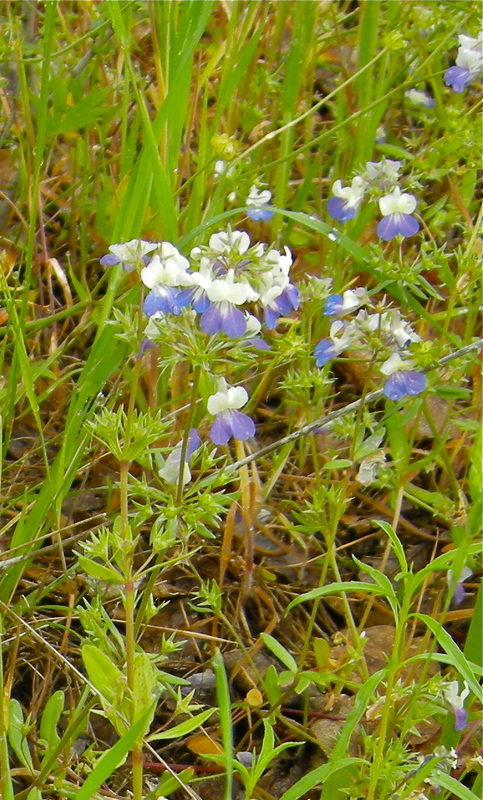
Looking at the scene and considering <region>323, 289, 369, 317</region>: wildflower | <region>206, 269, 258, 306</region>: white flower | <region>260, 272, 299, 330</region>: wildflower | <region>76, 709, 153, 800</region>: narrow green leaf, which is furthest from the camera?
<region>323, 289, 369, 317</region>: wildflower

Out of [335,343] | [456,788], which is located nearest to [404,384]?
[335,343]

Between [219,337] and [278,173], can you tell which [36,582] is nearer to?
[219,337]

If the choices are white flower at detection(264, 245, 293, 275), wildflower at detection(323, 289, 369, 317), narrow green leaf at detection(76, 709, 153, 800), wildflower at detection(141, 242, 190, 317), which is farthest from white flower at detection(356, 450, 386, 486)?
narrow green leaf at detection(76, 709, 153, 800)

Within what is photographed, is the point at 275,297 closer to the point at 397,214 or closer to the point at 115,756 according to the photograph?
the point at 397,214

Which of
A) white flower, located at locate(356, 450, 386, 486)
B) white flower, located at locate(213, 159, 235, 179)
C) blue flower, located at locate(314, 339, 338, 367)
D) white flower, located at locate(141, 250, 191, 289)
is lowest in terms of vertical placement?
white flower, located at locate(356, 450, 386, 486)

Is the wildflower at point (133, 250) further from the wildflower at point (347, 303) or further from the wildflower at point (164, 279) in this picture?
the wildflower at point (347, 303)

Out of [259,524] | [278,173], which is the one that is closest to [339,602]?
[259,524]

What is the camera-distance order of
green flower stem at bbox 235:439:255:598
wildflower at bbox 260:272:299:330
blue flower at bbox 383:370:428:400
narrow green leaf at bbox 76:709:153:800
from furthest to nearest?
green flower stem at bbox 235:439:255:598, blue flower at bbox 383:370:428:400, wildflower at bbox 260:272:299:330, narrow green leaf at bbox 76:709:153:800

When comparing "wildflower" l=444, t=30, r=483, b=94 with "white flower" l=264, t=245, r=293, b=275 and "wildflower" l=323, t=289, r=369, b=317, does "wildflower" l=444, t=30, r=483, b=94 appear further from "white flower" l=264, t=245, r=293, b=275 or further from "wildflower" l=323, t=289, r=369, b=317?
"white flower" l=264, t=245, r=293, b=275
